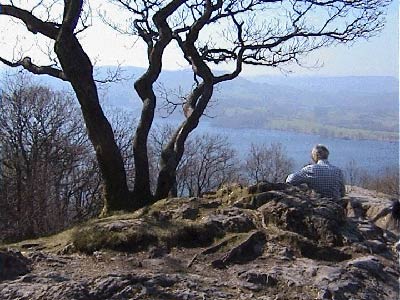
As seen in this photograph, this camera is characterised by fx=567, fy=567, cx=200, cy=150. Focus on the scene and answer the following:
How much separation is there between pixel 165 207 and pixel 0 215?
12.9 m

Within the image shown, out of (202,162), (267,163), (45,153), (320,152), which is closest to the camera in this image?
(320,152)

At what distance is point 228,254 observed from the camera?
514 centimetres

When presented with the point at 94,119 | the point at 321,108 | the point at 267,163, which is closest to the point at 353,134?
the point at 321,108

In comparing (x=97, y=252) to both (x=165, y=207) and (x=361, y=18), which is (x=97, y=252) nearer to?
(x=165, y=207)

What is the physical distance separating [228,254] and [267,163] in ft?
98.6

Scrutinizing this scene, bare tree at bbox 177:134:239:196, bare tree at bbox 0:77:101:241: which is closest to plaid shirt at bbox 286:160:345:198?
bare tree at bbox 0:77:101:241

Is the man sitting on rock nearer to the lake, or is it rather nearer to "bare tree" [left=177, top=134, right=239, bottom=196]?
"bare tree" [left=177, top=134, right=239, bottom=196]

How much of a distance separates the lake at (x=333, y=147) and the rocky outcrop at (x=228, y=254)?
29205 mm

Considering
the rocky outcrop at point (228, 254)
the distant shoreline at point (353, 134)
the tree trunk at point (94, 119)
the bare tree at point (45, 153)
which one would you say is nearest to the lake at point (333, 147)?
the distant shoreline at point (353, 134)

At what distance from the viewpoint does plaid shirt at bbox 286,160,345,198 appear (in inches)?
281

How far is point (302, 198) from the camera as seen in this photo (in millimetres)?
6234

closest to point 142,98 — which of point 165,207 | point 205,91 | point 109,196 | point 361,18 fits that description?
point 205,91

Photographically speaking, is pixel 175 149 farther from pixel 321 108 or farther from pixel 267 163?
pixel 321 108

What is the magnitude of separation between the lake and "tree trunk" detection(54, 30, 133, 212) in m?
27.3
